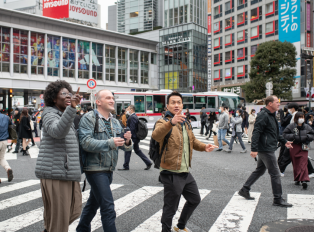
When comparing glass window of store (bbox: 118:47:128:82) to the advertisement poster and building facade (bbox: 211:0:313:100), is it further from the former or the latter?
building facade (bbox: 211:0:313:100)

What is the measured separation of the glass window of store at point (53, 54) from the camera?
138 ft

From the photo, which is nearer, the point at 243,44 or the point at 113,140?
the point at 113,140

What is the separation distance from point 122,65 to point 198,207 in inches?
1869

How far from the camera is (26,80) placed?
39688 millimetres

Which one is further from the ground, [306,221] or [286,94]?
[286,94]

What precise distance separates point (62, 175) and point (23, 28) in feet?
138

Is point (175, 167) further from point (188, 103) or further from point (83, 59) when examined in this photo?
point (83, 59)

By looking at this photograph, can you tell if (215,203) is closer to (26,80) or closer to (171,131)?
(171,131)

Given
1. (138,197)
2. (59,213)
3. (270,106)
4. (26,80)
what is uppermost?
(26,80)

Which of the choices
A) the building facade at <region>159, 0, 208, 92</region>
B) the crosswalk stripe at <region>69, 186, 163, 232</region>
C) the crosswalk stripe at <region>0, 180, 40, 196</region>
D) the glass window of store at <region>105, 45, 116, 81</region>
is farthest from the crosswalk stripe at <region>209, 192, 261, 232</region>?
the building facade at <region>159, 0, 208, 92</region>

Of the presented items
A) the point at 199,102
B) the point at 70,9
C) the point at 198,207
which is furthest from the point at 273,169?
the point at 70,9

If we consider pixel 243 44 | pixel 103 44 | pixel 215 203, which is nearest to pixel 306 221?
pixel 215 203

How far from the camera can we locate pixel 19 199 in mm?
5770

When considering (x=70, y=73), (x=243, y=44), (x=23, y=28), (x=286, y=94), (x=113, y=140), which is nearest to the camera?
(x=113, y=140)
